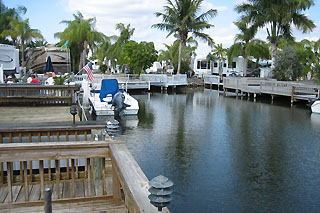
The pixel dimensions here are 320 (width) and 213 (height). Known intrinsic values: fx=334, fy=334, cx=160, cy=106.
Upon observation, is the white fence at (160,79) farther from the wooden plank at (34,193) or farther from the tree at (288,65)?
the wooden plank at (34,193)

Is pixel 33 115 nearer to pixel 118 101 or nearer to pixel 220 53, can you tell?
pixel 118 101

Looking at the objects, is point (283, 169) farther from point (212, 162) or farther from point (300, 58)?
point (300, 58)

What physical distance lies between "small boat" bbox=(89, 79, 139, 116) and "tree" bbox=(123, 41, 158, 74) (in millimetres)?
22504

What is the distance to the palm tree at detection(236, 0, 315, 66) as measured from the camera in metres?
36.3

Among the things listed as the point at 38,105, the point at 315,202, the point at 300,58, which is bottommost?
the point at 315,202

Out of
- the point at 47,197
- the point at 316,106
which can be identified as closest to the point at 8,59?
the point at 316,106

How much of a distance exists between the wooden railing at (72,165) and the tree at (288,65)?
3316 cm

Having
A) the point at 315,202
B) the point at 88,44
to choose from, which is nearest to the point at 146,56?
the point at 88,44

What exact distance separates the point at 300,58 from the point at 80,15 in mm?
30683

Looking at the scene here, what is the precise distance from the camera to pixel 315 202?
8398 mm

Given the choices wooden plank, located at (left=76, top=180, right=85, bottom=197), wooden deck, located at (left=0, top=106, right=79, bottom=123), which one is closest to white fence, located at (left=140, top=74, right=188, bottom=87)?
wooden deck, located at (left=0, top=106, right=79, bottom=123)

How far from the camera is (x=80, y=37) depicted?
1758 inches

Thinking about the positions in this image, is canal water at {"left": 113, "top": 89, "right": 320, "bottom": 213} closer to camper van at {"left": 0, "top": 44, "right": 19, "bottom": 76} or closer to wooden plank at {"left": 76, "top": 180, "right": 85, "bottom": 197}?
wooden plank at {"left": 76, "top": 180, "right": 85, "bottom": 197}

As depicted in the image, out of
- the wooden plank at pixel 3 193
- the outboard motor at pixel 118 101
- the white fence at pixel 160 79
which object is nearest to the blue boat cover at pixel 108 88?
the outboard motor at pixel 118 101
